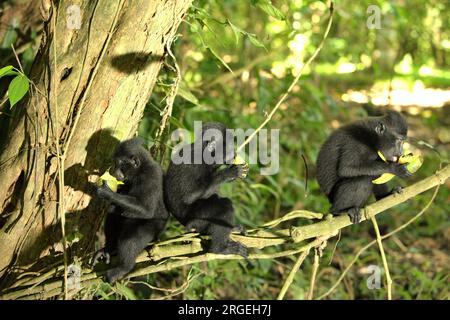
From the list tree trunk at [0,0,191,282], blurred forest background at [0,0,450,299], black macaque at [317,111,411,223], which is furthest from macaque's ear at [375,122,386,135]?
tree trunk at [0,0,191,282]

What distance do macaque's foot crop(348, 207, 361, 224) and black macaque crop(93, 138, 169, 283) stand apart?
134 cm

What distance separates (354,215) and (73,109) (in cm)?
211

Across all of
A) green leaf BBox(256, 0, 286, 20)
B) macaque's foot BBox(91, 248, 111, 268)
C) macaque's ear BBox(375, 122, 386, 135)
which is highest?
green leaf BBox(256, 0, 286, 20)

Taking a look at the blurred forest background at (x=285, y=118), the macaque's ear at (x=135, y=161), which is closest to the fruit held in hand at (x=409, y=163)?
the blurred forest background at (x=285, y=118)

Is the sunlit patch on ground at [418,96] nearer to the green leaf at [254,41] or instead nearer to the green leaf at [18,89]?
the green leaf at [254,41]

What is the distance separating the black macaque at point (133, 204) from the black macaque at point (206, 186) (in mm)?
129

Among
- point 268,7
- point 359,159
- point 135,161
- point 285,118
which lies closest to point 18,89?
point 135,161

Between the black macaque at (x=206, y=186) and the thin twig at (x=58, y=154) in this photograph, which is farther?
the black macaque at (x=206, y=186)

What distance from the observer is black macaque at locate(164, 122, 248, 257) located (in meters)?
3.76

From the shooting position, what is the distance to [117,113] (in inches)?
147

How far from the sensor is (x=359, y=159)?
4766mm

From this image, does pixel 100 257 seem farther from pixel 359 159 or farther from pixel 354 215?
pixel 359 159

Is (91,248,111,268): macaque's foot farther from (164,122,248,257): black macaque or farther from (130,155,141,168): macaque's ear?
(130,155,141,168): macaque's ear

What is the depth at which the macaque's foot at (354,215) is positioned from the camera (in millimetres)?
4012
